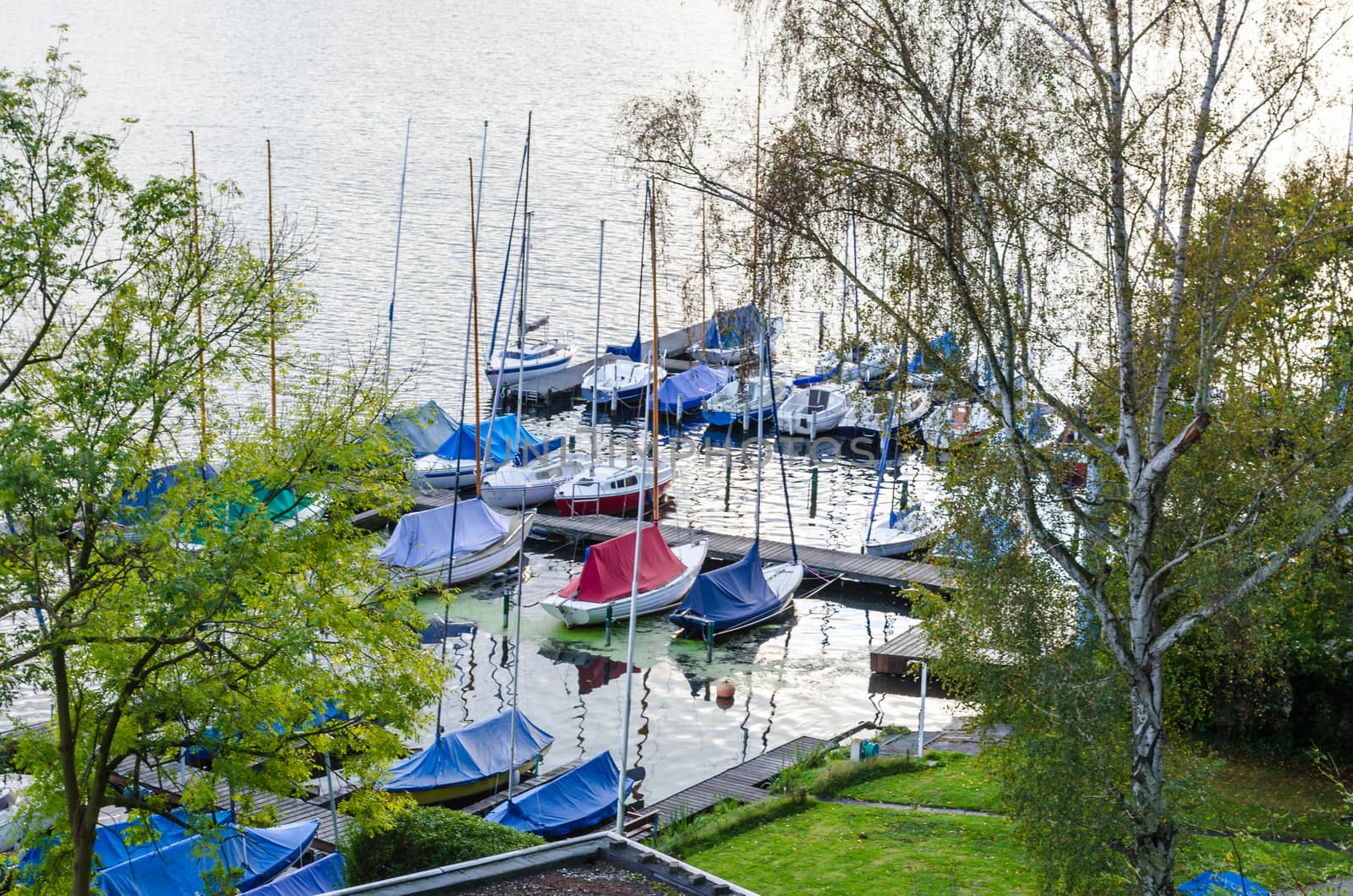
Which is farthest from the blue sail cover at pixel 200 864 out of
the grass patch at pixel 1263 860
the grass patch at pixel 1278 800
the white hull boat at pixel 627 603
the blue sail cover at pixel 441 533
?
the blue sail cover at pixel 441 533

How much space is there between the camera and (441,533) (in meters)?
45.7

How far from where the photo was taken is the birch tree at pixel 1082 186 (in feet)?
57.2

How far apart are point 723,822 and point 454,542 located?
1984 centimetres

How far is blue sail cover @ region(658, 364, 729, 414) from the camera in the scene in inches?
2549

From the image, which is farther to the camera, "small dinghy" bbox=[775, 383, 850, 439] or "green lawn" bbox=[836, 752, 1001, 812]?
"small dinghy" bbox=[775, 383, 850, 439]

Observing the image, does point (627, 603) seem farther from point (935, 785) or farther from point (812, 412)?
point (812, 412)

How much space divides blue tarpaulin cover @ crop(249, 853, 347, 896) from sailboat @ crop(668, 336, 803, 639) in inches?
720

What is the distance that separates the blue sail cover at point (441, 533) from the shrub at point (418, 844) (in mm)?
21054

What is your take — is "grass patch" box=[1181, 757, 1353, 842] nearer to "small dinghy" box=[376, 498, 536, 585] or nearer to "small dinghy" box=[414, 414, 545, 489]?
"small dinghy" box=[376, 498, 536, 585]

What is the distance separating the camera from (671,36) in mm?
158250

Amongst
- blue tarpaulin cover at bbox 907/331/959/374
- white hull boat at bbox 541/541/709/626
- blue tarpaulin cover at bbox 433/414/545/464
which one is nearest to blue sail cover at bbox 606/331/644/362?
blue tarpaulin cover at bbox 433/414/545/464

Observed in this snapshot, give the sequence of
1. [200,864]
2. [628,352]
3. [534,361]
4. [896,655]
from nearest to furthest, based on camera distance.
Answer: [200,864], [896,655], [534,361], [628,352]

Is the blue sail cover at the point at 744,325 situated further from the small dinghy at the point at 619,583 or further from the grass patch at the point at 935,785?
the small dinghy at the point at 619,583

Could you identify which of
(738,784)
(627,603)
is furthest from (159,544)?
(627,603)
